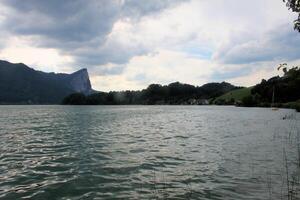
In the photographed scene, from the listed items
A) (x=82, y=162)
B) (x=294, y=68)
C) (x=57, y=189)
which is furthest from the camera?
(x=82, y=162)

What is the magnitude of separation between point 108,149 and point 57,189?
13.0 m

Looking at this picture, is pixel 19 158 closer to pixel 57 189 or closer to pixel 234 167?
pixel 57 189

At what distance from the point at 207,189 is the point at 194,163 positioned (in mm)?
6560

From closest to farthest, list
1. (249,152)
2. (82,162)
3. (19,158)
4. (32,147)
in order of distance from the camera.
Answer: (82,162), (19,158), (249,152), (32,147)

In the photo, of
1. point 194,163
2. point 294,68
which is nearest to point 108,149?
point 194,163

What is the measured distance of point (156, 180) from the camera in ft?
57.0

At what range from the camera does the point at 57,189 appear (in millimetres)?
15344

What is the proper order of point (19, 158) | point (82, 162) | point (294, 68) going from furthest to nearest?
point (19, 158) → point (82, 162) → point (294, 68)

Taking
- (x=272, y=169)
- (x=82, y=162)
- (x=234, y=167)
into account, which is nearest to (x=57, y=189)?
(x=82, y=162)

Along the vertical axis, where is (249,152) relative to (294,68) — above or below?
below

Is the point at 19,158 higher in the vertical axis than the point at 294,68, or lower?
lower

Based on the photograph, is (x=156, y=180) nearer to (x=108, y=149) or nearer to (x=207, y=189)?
(x=207, y=189)

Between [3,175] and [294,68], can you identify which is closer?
[294,68]

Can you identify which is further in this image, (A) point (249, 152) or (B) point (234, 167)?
(A) point (249, 152)
